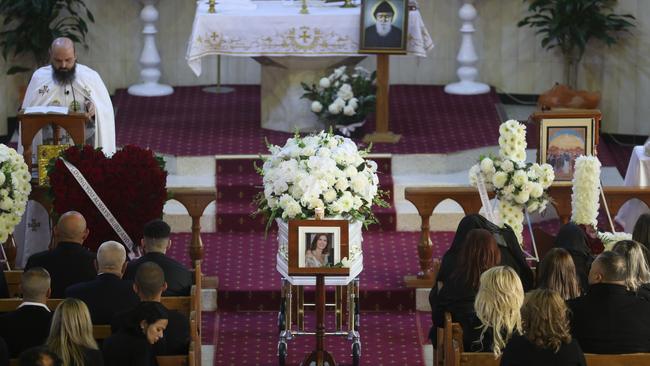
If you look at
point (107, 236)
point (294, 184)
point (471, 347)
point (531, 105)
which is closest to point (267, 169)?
point (294, 184)

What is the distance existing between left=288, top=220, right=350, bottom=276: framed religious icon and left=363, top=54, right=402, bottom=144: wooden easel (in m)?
4.79

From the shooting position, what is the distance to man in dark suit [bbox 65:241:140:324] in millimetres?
8586

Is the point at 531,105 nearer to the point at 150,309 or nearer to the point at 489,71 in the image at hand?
the point at 489,71

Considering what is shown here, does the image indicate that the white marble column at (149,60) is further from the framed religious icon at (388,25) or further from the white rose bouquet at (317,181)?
the white rose bouquet at (317,181)

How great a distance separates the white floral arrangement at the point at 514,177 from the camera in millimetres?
Result: 10508

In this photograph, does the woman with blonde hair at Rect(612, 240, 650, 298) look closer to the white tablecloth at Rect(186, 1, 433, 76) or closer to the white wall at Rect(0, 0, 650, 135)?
the white tablecloth at Rect(186, 1, 433, 76)

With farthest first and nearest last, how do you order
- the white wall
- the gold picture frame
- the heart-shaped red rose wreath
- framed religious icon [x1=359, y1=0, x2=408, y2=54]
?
1. the white wall
2. framed religious icon [x1=359, y1=0, x2=408, y2=54]
3. the gold picture frame
4. the heart-shaped red rose wreath

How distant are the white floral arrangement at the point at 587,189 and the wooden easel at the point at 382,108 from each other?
3.40 meters

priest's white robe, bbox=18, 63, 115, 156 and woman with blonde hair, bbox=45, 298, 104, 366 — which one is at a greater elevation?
priest's white robe, bbox=18, 63, 115, 156

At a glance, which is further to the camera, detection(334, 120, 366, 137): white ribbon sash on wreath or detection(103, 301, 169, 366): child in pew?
detection(334, 120, 366, 137): white ribbon sash on wreath

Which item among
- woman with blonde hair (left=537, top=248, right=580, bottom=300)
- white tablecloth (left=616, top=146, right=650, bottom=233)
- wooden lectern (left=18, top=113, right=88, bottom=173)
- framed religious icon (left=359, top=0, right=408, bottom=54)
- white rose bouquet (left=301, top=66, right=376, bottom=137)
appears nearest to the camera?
woman with blonde hair (left=537, top=248, right=580, bottom=300)

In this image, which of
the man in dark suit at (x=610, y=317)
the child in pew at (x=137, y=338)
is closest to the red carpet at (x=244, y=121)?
the man in dark suit at (x=610, y=317)

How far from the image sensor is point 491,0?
1664 cm

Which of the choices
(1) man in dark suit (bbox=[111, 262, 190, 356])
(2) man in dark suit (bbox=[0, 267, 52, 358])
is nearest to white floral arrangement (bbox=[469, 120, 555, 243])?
(1) man in dark suit (bbox=[111, 262, 190, 356])
